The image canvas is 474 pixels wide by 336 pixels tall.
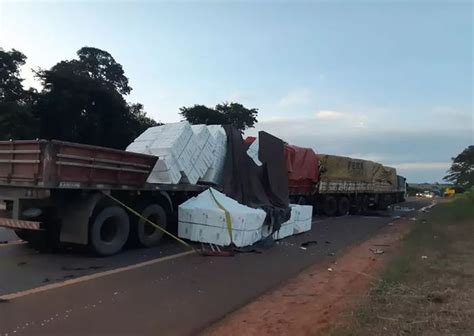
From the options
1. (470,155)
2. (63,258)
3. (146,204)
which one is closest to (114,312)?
(63,258)

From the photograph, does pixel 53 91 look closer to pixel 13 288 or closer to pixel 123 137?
pixel 123 137

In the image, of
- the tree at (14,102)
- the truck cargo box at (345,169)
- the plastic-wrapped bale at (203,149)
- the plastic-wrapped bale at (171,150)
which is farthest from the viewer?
the tree at (14,102)

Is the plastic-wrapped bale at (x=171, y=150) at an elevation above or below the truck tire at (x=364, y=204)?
above

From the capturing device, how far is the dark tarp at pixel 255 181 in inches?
543

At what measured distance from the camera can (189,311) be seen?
634 cm

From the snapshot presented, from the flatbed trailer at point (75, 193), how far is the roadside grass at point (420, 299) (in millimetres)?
5546

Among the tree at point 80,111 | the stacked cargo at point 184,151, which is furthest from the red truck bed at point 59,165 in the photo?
the tree at point 80,111

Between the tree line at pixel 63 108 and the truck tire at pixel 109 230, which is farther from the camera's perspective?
the tree line at pixel 63 108

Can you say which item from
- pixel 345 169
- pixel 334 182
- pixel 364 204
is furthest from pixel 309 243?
pixel 364 204

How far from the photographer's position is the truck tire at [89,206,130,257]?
9.93m

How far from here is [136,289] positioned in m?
7.35

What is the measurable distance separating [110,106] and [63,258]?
3240 cm

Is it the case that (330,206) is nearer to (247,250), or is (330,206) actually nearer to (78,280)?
(247,250)

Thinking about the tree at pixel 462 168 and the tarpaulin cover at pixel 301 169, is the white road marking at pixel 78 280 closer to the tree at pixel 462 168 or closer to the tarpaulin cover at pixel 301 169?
the tarpaulin cover at pixel 301 169
